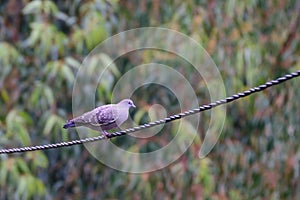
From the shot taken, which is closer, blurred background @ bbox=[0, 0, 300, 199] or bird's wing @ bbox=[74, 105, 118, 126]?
bird's wing @ bbox=[74, 105, 118, 126]

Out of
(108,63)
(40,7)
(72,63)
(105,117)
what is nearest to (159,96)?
(108,63)

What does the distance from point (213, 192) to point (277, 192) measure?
17.4 inches

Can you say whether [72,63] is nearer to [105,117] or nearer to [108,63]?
[108,63]

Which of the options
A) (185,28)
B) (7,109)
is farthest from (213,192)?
(7,109)

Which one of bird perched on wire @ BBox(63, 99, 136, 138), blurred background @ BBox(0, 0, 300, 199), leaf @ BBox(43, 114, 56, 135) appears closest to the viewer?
bird perched on wire @ BBox(63, 99, 136, 138)

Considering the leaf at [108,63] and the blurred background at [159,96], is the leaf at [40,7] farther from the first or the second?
the leaf at [108,63]

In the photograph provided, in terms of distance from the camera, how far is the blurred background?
19.4 ft

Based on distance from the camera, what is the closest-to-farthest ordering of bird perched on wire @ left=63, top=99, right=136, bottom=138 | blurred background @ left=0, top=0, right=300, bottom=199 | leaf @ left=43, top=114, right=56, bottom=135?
bird perched on wire @ left=63, top=99, right=136, bottom=138, leaf @ left=43, top=114, right=56, bottom=135, blurred background @ left=0, top=0, right=300, bottom=199

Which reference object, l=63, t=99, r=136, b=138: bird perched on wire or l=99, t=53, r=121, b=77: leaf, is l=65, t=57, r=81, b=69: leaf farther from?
l=63, t=99, r=136, b=138: bird perched on wire

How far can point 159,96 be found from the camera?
6.11 metres

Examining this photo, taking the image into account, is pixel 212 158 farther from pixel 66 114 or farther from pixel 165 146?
pixel 66 114

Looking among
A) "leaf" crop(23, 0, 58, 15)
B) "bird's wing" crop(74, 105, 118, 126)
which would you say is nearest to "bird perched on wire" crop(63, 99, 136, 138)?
"bird's wing" crop(74, 105, 118, 126)

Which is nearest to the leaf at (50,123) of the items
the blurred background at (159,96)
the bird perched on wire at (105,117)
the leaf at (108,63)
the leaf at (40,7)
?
the blurred background at (159,96)

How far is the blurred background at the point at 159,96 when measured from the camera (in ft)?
19.4
